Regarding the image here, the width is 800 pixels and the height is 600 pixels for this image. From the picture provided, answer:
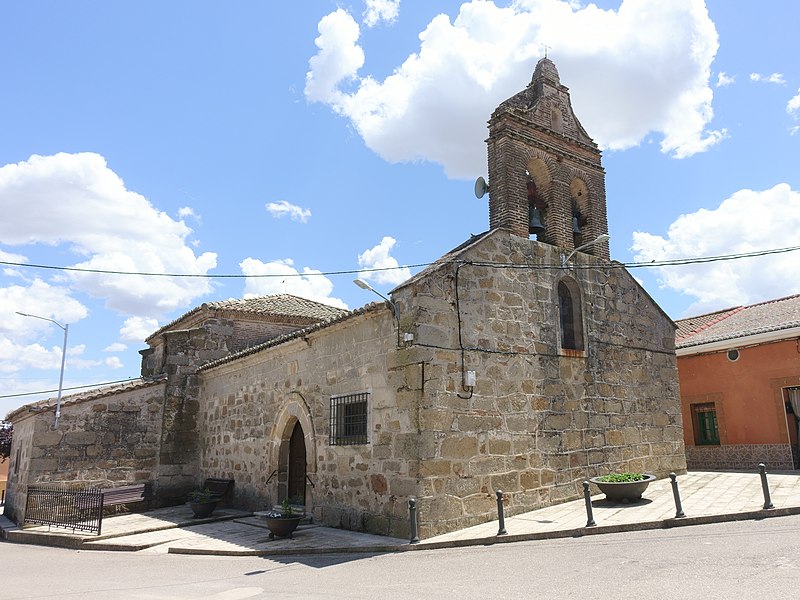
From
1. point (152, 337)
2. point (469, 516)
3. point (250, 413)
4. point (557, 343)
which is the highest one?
point (152, 337)

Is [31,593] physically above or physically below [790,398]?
below

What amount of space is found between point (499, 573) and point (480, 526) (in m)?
2.81

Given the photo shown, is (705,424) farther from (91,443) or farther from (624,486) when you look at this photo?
(91,443)

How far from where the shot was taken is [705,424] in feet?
54.8

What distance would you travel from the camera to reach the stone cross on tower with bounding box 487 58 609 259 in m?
11.3

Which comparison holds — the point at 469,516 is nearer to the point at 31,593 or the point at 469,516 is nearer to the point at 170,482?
the point at 31,593

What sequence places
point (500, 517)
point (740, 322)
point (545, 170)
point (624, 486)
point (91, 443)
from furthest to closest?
1. point (740, 322)
2. point (91, 443)
3. point (545, 170)
4. point (624, 486)
5. point (500, 517)

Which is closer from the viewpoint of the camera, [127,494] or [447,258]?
[447,258]

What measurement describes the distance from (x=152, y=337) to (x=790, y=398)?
1819cm

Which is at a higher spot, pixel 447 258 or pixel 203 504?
pixel 447 258

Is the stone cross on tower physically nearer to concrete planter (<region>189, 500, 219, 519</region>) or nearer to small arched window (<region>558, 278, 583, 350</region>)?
small arched window (<region>558, 278, 583, 350</region>)

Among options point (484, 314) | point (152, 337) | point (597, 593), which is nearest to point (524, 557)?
point (597, 593)

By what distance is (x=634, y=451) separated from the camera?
40.9 feet

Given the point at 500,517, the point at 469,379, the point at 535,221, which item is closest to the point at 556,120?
the point at 535,221
